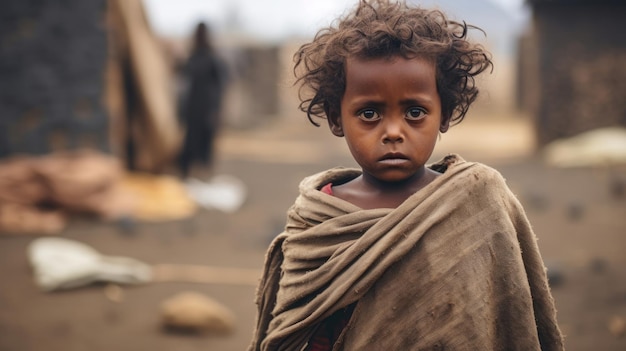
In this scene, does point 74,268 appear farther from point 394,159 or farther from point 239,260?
point 394,159

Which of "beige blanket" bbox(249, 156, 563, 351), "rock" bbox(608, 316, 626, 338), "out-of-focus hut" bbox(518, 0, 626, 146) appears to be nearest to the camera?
"beige blanket" bbox(249, 156, 563, 351)

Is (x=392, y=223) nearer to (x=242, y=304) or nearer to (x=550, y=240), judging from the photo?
(x=242, y=304)

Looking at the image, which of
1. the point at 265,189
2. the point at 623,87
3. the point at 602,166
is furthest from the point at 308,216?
the point at 623,87

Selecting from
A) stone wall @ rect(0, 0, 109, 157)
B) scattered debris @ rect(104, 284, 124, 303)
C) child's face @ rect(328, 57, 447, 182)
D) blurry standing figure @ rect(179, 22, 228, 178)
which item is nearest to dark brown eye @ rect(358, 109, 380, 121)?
child's face @ rect(328, 57, 447, 182)

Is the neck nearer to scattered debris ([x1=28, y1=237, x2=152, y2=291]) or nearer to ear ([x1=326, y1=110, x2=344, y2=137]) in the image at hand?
ear ([x1=326, y1=110, x2=344, y2=137])

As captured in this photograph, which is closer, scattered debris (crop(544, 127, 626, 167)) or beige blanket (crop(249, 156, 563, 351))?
beige blanket (crop(249, 156, 563, 351))

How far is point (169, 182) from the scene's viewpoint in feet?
32.6

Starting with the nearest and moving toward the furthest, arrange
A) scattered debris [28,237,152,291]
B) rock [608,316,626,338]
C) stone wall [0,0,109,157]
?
rock [608,316,626,338]
scattered debris [28,237,152,291]
stone wall [0,0,109,157]

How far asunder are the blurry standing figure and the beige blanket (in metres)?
8.63

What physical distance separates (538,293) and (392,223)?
1.46 ft

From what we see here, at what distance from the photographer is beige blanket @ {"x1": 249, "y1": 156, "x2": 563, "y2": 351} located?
184 cm

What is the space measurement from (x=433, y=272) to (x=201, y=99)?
29.1 feet

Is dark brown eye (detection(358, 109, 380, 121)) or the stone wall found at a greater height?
the stone wall

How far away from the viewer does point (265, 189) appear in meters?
11.1
